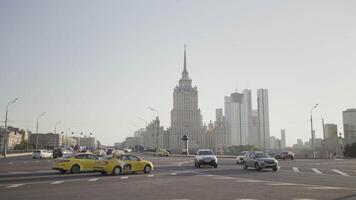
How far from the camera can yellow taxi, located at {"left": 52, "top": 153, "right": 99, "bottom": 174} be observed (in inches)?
1106

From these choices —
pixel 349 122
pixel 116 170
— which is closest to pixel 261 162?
pixel 116 170

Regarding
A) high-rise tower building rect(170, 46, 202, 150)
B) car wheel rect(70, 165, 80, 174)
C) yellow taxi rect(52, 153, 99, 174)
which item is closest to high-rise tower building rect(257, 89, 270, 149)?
high-rise tower building rect(170, 46, 202, 150)

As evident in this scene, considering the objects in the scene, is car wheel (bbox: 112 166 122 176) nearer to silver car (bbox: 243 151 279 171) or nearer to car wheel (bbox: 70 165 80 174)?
car wheel (bbox: 70 165 80 174)

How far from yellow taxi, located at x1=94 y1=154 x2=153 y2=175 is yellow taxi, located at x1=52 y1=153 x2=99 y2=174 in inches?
71.4

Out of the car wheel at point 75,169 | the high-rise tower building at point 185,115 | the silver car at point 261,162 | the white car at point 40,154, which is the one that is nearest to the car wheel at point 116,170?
the car wheel at point 75,169

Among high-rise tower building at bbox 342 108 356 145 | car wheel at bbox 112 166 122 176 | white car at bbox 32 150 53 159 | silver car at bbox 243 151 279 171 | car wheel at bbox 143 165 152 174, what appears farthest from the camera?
high-rise tower building at bbox 342 108 356 145

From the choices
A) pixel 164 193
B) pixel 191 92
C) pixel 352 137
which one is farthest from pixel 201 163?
pixel 191 92

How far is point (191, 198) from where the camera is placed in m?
14.0

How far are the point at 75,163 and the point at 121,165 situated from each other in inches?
143

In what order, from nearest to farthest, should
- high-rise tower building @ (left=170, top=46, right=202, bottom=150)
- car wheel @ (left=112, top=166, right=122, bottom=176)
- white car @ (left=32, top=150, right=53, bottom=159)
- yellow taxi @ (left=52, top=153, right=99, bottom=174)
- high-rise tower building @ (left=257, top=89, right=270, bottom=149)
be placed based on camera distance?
car wheel @ (left=112, top=166, right=122, bottom=176)
yellow taxi @ (left=52, top=153, right=99, bottom=174)
white car @ (left=32, top=150, right=53, bottom=159)
high-rise tower building @ (left=170, top=46, right=202, bottom=150)
high-rise tower building @ (left=257, top=89, right=270, bottom=149)

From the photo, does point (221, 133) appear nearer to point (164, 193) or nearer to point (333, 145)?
point (333, 145)

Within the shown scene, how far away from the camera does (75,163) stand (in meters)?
28.4

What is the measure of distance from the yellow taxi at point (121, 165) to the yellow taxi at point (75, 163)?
181cm

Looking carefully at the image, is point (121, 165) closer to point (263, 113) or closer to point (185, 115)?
point (185, 115)
